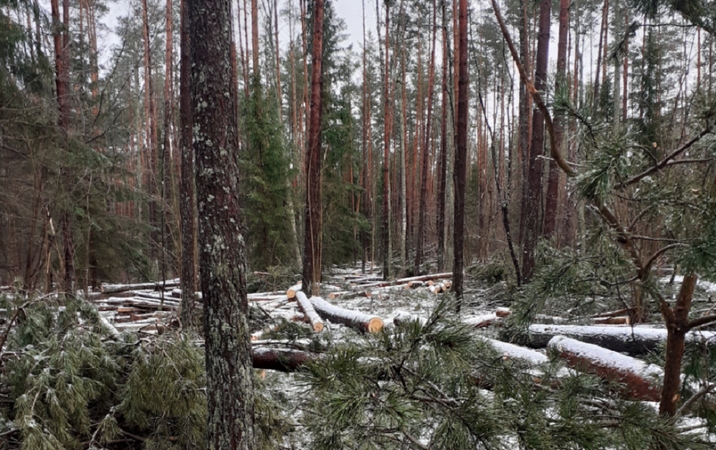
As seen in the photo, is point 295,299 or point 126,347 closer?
point 126,347

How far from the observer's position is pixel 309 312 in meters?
7.38

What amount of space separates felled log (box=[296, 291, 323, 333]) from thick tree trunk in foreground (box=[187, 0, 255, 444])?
11.9 ft

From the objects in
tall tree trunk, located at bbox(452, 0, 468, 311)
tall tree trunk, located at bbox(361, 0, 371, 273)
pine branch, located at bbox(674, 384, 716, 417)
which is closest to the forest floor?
pine branch, located at bbox(674, 384, 716, 417)

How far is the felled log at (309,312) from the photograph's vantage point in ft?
21.7

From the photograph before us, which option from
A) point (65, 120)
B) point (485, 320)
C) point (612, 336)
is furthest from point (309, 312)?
point (65, 120)

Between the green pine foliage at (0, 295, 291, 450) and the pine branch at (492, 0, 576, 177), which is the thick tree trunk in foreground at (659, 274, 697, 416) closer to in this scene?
the pine branch at (492, 0, 576, 177)

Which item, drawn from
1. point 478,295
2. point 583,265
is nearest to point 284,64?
point 478,295

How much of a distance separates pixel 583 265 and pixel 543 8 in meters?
7.88

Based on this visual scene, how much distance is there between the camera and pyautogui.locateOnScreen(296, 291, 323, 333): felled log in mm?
6608

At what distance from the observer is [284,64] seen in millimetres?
20312

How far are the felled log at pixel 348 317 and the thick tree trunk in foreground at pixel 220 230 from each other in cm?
299

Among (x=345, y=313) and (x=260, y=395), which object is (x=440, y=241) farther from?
(x=260, y=395)

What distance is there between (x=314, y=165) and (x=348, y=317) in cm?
393

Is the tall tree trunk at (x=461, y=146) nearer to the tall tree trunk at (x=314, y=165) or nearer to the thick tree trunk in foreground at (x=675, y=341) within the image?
the tall tree trunk at (x=314, y=165)
